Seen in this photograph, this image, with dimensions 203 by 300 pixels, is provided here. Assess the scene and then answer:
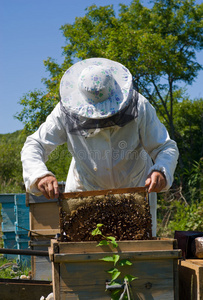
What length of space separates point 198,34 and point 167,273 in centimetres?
1103

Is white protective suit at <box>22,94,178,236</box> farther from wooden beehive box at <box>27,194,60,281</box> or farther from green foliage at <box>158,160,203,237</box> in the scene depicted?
green foliage at <box>158,160,203,237</box>

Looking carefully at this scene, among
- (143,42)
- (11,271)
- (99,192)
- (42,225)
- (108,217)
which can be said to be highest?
(143,42)

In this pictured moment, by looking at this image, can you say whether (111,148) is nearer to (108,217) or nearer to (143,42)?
(108,217)

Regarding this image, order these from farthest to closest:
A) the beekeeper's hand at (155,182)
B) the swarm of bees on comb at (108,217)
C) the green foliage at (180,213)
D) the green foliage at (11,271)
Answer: the green foliage at (180,213), the green foliage at (11,271), the beekeeper's hand at (155,182), the swarm of bees on comb at (108,217)

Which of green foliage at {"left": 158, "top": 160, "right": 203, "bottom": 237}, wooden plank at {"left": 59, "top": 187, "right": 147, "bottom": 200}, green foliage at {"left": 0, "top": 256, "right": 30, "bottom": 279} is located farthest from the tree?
wooden plank at {"left": 59, "top": 187, "right": 147, "bottom": 200}

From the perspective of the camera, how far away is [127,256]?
201cm

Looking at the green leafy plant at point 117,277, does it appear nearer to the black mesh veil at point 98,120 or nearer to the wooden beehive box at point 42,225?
the black mesh veil at point 98,120

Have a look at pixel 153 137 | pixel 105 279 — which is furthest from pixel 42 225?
pixel 105 279

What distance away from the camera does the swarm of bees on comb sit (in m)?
2.20

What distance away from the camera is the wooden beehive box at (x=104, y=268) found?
6.56ft

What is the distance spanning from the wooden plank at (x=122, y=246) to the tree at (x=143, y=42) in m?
8.35

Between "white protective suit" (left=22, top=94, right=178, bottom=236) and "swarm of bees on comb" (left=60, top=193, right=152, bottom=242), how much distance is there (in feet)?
1.88

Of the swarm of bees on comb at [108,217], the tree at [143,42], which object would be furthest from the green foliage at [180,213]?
the swarm of bees on comb at [108,217]

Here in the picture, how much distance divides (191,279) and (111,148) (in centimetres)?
109
